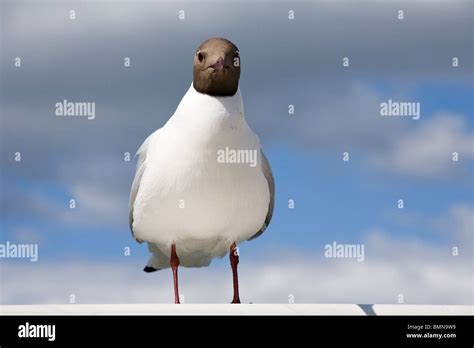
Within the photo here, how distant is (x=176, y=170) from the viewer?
7148mm

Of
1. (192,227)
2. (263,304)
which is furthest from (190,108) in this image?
(263,304)

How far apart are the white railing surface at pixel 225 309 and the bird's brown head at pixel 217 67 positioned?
2559mm

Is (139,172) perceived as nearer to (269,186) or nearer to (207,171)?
(207,171)

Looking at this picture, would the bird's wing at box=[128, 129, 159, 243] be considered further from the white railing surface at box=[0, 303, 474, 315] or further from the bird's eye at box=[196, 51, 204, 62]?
the white railing surface at box=[0, 303, 474, 315]

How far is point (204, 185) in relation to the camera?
277 inches

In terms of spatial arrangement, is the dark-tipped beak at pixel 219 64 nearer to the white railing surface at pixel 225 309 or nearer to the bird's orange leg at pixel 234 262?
the bird's orange leg at pixel 234 262

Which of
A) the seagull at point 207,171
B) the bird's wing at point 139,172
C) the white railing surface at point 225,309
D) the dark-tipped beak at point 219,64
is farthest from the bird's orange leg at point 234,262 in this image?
the white railing surface at point 225,309

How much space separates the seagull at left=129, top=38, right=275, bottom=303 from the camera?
7.01m

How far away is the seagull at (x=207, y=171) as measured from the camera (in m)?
→ 7.01

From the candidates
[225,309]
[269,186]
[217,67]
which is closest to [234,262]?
[269,186]

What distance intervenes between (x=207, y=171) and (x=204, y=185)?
0.12 meters

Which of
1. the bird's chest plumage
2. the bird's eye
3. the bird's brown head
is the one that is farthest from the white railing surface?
the bird's eye
